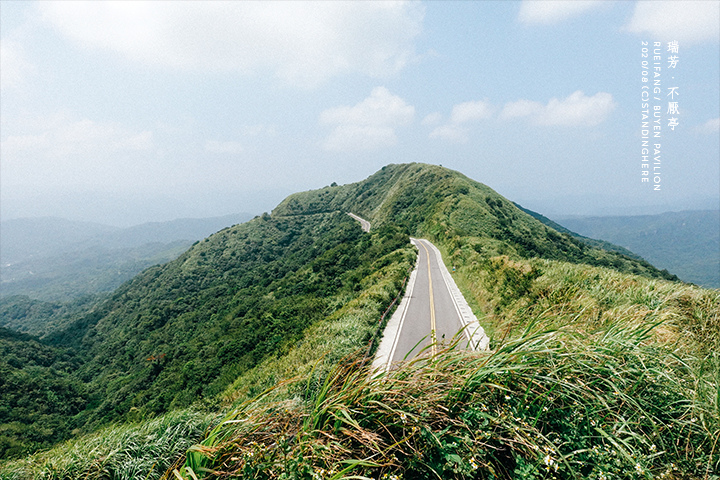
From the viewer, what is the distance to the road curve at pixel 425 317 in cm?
1284

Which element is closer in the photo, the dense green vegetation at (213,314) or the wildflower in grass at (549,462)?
the wildflower in grass at (549,462)

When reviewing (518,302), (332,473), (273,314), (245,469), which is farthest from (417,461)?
(273,314)

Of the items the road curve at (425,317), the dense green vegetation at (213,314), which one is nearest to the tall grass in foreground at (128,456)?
the road curve at (425,317)

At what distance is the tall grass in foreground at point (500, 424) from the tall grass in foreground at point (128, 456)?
1.71 metres

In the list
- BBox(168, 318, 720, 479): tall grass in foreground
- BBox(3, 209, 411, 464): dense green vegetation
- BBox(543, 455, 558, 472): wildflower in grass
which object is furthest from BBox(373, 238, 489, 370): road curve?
BBox(543, 455, 558, 472): wildflower in grass

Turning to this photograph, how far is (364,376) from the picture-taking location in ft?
10.6

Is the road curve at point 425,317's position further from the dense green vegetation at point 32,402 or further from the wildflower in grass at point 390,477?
the dense green vegetation at point 32,402

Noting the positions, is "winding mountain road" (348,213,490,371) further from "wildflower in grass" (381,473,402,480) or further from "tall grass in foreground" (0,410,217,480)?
"wildflower in grass" (381,473,402,480)

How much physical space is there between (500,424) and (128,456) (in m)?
5.10

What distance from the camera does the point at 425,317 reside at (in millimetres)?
16578

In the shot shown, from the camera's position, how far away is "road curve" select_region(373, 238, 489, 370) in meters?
12.8

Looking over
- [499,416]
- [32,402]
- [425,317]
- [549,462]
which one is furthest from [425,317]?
[32,402]

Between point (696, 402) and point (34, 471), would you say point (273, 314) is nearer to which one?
point (34, 471)

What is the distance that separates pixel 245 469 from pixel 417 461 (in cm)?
154
